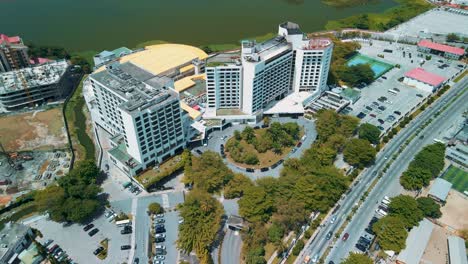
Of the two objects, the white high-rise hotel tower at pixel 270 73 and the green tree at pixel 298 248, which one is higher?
the white high-rise hotel tower at pixel 270 73

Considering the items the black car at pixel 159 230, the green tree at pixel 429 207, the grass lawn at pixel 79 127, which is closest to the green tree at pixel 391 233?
the green tree at pixel 429 207

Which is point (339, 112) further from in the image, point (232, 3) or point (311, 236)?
point (232, 3)

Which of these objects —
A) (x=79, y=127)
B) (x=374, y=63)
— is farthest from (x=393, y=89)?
(x=79, y=127)

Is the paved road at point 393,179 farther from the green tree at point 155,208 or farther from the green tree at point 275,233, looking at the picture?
the green tree at point 155,208

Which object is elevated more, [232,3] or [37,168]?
[232,3]

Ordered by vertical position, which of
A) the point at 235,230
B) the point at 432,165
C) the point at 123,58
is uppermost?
the point at 123,58

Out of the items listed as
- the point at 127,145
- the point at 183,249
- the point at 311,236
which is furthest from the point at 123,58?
the point at 311,236

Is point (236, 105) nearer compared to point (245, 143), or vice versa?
point (245, 143)
